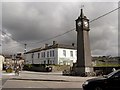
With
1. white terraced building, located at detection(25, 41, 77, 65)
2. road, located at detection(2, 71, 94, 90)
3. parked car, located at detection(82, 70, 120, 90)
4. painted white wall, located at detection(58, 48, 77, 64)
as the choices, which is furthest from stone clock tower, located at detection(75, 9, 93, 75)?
painted white wall, located at detection(58, 48, 77, 64)

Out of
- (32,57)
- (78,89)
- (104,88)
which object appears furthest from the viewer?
(32,57)

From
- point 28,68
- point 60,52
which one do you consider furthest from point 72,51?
point 28,68

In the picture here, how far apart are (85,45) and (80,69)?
341 cm

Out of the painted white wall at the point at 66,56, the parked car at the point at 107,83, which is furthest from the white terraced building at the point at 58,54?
the parked car at the point at 107,83

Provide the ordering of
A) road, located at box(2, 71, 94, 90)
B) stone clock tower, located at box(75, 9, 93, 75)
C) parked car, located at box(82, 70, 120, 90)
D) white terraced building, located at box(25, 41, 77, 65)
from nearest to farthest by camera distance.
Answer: parked car, located at box(82, 70, 120, 90) < road, located at box(2, 71, 94, 90) < stone clock tower, located at box(75, 9, 93, 75) < white terraced building, located at box(25, 41, 77, 65)

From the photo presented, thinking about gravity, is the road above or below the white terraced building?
below

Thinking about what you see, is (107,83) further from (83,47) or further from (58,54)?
(58,54)

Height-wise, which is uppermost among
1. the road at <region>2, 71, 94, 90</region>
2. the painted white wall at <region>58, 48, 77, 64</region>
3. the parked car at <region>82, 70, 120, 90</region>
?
the painted white wall at <region>58, 48, 77, 64</region>

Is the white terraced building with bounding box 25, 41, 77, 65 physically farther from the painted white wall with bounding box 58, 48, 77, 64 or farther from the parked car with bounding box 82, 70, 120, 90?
the parked car with bounding box 82, 70, 120, 90

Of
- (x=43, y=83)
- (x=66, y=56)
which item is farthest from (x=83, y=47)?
(x=66, y=56)

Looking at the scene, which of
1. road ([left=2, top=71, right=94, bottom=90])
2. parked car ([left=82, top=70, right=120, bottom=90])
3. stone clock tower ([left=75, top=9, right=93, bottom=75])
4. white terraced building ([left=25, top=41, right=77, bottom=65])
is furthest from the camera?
white terraced building ([left=25, top=41, right=77, bottom=65])

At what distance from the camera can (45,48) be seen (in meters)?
81.6

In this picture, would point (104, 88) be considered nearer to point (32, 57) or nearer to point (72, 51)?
point (72, 51)

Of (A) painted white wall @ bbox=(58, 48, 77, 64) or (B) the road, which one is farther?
(A) painted white wall @ bbox=(58, 48, 77, 64)
